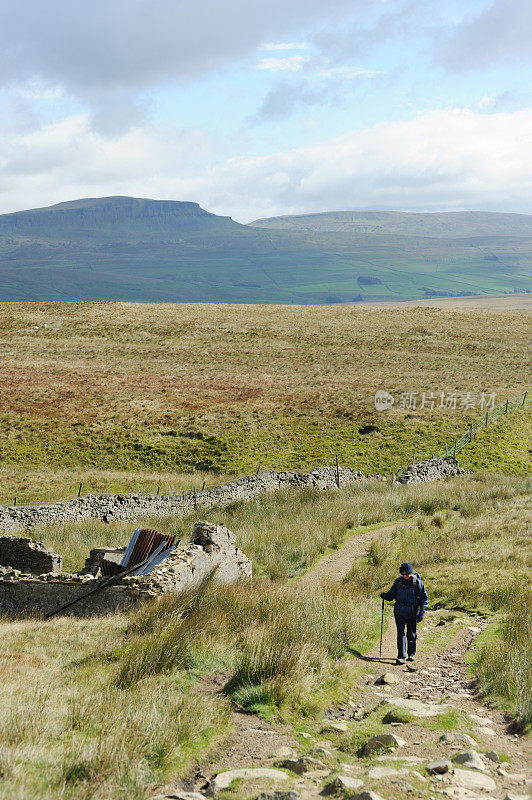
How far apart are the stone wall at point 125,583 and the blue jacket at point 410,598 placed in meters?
3.96

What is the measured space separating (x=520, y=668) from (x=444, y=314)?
93.8 metres

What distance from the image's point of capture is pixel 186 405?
1923 inches

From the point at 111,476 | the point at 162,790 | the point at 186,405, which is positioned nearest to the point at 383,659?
the point at 162,790

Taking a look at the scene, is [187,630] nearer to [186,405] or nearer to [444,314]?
[186,405]

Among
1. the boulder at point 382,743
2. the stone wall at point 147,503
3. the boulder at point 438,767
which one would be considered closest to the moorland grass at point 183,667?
the boulder at point 382,743

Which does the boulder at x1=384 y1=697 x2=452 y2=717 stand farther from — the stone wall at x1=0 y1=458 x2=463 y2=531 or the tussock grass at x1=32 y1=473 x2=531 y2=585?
the stone wall at x1=0 y1=458 x2=463 y2=531

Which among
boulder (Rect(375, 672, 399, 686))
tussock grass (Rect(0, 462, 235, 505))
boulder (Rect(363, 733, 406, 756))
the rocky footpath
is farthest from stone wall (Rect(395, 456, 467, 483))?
boulder (Rect(363, 733, 406, 756))

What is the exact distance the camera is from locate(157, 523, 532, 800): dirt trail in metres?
5.72

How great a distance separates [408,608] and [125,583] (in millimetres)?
5271

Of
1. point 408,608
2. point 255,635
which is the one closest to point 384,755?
point 255,635

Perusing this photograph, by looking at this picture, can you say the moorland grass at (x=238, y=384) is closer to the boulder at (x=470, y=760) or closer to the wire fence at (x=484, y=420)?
the wire fence at (x=484, y=420)

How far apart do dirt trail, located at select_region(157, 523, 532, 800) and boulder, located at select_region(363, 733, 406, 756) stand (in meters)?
0.06

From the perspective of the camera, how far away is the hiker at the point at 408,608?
33.0 feet

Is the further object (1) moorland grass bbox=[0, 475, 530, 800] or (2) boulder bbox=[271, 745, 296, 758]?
(2) boulder bbox=[271, 745, 296, 758]
